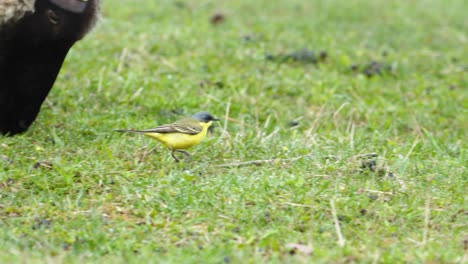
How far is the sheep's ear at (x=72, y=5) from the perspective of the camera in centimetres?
616

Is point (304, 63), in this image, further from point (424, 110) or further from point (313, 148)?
point (313, 148)

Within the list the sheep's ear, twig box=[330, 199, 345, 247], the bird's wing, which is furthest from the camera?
the bird's wing

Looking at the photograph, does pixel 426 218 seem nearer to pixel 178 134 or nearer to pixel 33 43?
pixel 178 134

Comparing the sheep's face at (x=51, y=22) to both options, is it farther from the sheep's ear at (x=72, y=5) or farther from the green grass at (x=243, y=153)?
the green grass at (x=243, y=153)

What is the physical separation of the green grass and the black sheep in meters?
0.40

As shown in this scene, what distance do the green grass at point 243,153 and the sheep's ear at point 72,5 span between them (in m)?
1.14

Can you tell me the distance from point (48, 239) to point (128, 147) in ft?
5.76

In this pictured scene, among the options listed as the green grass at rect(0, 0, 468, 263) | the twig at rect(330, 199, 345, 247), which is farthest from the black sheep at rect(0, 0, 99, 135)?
the twig at rect(330, 199, 345, 247)

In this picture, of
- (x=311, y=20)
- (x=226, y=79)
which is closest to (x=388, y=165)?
(x=226, y=79)

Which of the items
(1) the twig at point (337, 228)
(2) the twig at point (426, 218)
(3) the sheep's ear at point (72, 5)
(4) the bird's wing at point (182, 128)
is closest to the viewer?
(1) the twig at point (337, 228)

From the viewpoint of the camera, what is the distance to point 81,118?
769 centimetres

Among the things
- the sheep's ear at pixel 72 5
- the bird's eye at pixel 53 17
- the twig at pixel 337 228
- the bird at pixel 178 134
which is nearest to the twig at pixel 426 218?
the twig at pixel 337 228

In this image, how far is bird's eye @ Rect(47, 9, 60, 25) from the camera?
625 centimetres

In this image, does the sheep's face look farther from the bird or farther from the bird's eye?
the bird
